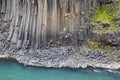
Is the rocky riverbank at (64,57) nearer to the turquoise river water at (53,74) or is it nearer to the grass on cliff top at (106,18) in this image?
the turquoise river water at (53,74)

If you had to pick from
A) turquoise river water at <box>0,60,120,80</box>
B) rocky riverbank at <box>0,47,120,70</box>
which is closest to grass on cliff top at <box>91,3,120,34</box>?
rocky riverbank at <box>0,47,120,70</box>

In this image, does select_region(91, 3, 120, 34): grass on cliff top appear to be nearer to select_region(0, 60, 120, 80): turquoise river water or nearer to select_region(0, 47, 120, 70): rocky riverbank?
select_region(0, 47, 120, 70): rocky riverbank

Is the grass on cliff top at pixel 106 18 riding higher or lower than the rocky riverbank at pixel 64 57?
higher

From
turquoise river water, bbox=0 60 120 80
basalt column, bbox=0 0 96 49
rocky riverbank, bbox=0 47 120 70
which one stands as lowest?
turquoise river water, bbox=0 60 120 80

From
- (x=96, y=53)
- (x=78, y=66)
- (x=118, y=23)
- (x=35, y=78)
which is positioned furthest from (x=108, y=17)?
A: (x=35, y=78)

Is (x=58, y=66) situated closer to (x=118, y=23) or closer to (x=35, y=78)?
(x=35, y=78)

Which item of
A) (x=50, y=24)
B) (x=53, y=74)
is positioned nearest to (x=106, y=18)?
(x=50, y=24)

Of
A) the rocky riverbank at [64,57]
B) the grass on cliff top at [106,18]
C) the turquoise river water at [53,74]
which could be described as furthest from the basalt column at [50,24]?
the turquoise river water at [53,74]

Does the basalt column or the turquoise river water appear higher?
the basalt column
